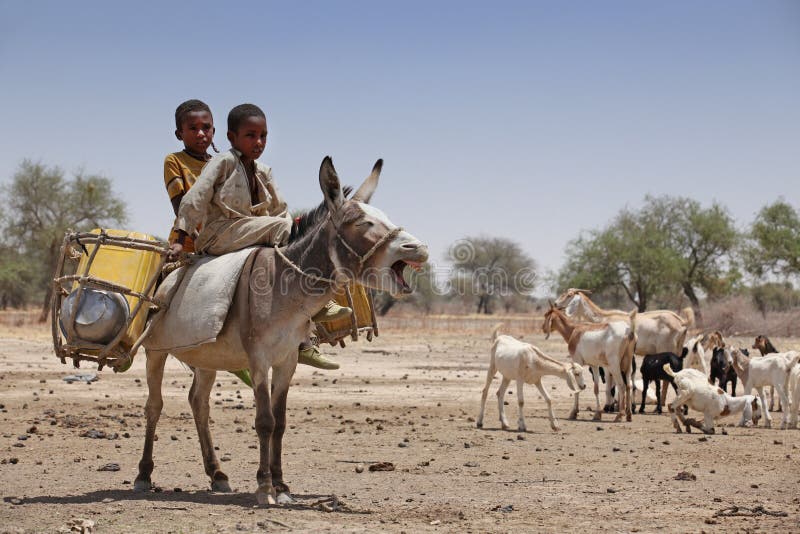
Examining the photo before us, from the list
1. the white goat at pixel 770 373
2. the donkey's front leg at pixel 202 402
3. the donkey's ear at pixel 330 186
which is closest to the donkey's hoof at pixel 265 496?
the donkey's front leg at pixel 202 402

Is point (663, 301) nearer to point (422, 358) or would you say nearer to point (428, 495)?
point (422, 358)

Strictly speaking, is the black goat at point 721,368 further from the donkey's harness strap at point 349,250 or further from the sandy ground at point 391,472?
the donkey's harness strap at point 349,250

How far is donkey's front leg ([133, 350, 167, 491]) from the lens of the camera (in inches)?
342

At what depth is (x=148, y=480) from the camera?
28.7 ft

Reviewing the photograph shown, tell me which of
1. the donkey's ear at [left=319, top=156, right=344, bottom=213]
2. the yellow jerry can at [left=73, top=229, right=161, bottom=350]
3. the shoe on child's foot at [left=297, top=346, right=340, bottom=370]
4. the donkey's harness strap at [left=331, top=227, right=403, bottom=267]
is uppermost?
the donkey's ear at [left=319, top=156, right=344, bottom=213]

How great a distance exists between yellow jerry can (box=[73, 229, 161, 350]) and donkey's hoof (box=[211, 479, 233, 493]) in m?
1.53

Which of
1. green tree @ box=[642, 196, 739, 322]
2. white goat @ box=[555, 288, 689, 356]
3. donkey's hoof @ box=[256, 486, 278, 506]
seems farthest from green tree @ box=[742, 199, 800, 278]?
donkey's hoof @ box=[256, 486, 278, 506]

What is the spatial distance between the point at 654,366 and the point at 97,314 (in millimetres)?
12197

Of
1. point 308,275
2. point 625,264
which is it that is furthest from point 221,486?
point 625,264

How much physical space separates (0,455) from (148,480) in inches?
118

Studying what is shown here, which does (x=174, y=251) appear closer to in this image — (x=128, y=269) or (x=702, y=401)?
(x=128, y=269)

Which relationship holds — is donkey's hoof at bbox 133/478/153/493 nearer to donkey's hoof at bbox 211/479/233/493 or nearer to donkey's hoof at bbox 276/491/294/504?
donkey's hoof at bbox 211/479/233/493

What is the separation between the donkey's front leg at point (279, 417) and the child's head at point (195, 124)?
225 centimetres

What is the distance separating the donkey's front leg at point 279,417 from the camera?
802cm
